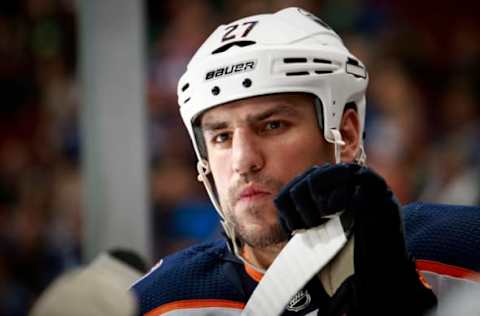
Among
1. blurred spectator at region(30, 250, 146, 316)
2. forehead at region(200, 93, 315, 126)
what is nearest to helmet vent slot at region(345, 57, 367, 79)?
forehead at region(200, 93, 315, 126)

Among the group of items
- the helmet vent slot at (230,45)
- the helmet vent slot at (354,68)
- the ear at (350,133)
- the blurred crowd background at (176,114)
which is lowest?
the blurred crowd background at (176,114)

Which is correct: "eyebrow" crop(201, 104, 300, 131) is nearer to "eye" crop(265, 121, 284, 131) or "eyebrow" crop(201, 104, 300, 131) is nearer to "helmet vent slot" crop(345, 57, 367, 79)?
"eye" crop(265, 121, 284, 131)

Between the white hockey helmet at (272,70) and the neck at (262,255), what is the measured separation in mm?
124

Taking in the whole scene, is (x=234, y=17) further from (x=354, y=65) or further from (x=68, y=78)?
(x=354, y=65)

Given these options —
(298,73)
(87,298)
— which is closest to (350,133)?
(298,73)

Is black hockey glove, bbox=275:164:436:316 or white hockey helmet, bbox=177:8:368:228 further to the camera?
white hockey helmet, bbox=177:8:368:228

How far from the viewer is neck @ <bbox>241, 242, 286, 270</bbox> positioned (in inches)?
79.4

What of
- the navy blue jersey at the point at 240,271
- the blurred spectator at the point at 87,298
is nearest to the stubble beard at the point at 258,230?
the navy blue jersey at the point at 240,271

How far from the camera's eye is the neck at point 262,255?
6.61ft

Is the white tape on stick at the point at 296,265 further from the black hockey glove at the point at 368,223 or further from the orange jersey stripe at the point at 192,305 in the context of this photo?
the orange jersey stripe at the point at 192,305

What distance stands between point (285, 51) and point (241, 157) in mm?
252

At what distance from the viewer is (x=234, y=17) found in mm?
3711

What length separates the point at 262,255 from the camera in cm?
204

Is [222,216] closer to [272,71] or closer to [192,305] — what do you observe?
[192,305]
